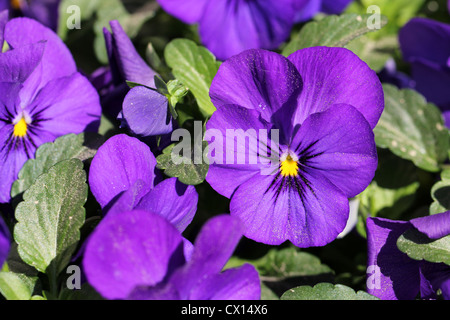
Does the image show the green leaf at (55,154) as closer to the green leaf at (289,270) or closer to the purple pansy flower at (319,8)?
the green leaf at (289,270)

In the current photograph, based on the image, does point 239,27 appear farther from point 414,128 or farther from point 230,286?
point 230,286

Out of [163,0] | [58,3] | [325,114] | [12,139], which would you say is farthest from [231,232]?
[58,3]

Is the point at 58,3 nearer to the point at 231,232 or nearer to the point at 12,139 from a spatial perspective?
the point at 12,139

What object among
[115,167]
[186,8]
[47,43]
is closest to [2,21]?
[47,43]

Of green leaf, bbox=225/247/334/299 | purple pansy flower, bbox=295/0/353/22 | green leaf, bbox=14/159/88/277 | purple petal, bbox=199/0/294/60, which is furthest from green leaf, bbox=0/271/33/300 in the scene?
purple pansy flower, bbox=295/0/353/22
